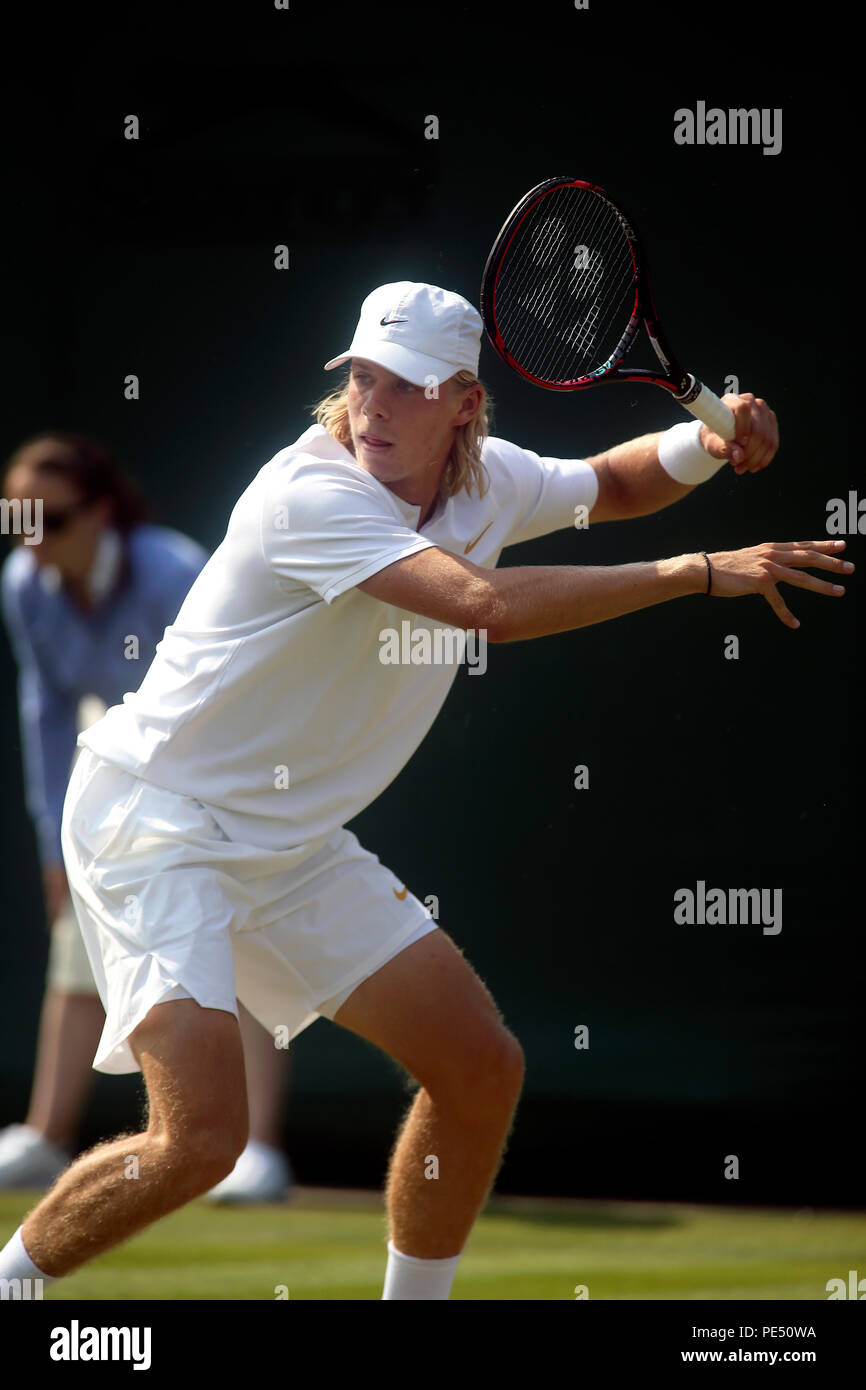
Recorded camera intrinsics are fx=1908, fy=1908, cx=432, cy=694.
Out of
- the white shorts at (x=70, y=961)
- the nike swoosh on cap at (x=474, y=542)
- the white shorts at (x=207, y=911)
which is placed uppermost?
the nike swoosh on cap at (x=474, y=542)

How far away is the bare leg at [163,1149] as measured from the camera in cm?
277

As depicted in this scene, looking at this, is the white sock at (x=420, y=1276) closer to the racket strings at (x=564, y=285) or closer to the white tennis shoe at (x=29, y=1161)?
the racket strings at (x=564, y=285)

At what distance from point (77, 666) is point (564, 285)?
76.9 inches

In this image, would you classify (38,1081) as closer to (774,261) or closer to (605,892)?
(605,892)

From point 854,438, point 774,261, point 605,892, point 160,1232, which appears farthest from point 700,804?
point 160,1232

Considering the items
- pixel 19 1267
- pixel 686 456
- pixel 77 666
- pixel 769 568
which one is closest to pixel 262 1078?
pixel 77 666

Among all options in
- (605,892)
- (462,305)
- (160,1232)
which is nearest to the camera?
(462,305)

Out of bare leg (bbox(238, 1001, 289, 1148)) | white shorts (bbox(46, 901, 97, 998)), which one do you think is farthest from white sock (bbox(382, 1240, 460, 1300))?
white shorts (bbox(46, 901, 97, 998))

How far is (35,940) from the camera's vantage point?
5332mm

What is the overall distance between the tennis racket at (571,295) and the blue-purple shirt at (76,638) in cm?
161

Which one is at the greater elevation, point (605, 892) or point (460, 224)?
point (460, 224)

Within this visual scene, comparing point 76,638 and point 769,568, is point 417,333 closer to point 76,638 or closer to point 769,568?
point 769,568

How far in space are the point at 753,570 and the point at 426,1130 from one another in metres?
1.06

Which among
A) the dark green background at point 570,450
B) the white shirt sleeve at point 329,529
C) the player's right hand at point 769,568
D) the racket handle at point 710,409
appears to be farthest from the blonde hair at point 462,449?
the dark green background at point 570,450
